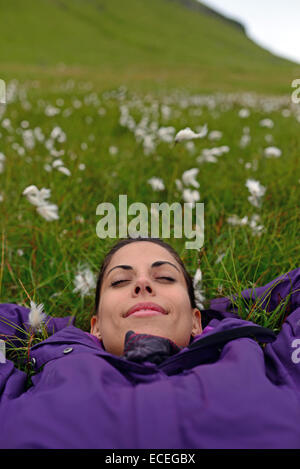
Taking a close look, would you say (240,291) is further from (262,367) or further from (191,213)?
(191,213)

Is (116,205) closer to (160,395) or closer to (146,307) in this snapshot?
(146,307)

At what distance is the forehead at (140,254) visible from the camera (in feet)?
7.55

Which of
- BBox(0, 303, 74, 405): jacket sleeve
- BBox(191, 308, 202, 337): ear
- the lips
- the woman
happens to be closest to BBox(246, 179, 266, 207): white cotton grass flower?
the woman

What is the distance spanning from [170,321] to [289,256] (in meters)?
1.29

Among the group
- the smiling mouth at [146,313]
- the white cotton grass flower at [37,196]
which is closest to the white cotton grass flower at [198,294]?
the smiling mouth at [146,313]

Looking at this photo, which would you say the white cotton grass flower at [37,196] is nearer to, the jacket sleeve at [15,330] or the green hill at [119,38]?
the jacket sleeve at [15,330]

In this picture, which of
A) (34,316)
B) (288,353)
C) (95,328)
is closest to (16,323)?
(34,316)

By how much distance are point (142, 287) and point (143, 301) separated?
3.3 inches

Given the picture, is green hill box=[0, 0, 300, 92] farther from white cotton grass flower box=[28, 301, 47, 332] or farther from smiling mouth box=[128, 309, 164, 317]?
smiling mouth box=[128, 309, 164, 317]

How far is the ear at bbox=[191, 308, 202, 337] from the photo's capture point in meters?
2.35

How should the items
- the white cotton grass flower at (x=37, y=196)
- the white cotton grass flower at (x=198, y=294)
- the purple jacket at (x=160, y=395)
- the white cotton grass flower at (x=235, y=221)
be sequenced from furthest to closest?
the white cotton grass flower at (x=235, y=221) → the white cotton grass flower at (x=37, y=196) → the white cotton grass flower at (x=198, y=294) → the purple jacket at (x=160, y=395)

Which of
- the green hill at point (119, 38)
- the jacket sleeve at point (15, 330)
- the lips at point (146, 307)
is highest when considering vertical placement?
the green hill at point (119, 38)

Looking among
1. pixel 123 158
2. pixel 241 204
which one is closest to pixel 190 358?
pixel 241 204

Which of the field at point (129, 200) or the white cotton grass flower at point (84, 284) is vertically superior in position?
the field at point (129, 200)
